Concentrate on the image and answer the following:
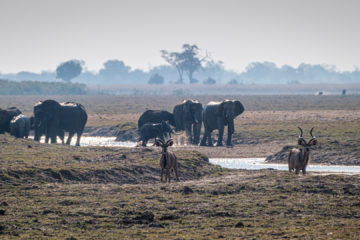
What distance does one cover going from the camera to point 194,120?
164ft

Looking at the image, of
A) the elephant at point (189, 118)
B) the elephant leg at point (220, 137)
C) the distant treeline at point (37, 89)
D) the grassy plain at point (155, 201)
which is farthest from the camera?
the distant treeline at point (37, 89)

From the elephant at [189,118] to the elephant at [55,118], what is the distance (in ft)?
20.9

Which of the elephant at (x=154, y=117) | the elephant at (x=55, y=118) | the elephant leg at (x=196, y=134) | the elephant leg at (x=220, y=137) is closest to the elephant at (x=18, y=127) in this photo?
the elephant at (x=55, y=118)

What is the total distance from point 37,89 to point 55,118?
137m

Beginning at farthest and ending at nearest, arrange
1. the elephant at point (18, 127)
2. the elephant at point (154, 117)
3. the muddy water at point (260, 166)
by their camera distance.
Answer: the elephant at point (154, 117), the elephant at point (18, 127), the muddy water at point (260, 166)

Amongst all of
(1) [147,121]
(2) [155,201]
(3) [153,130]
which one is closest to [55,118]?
(1) [147,121]

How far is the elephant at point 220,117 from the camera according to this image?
47.1 meters

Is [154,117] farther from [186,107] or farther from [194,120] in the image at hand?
[194,120]

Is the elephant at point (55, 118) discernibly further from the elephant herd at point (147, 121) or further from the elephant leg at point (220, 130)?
the elephant leg at point (220, 130)

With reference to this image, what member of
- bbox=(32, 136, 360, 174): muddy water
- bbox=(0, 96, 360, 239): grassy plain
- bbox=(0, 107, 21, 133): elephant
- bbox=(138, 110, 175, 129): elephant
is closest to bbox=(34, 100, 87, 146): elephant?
bbox=(0, 107, 21, 133): elephant

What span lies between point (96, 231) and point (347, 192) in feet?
27.7

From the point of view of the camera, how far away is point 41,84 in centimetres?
18512

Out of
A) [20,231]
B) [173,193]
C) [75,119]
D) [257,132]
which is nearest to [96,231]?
[20,231]

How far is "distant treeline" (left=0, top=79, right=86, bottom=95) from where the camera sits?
177m
